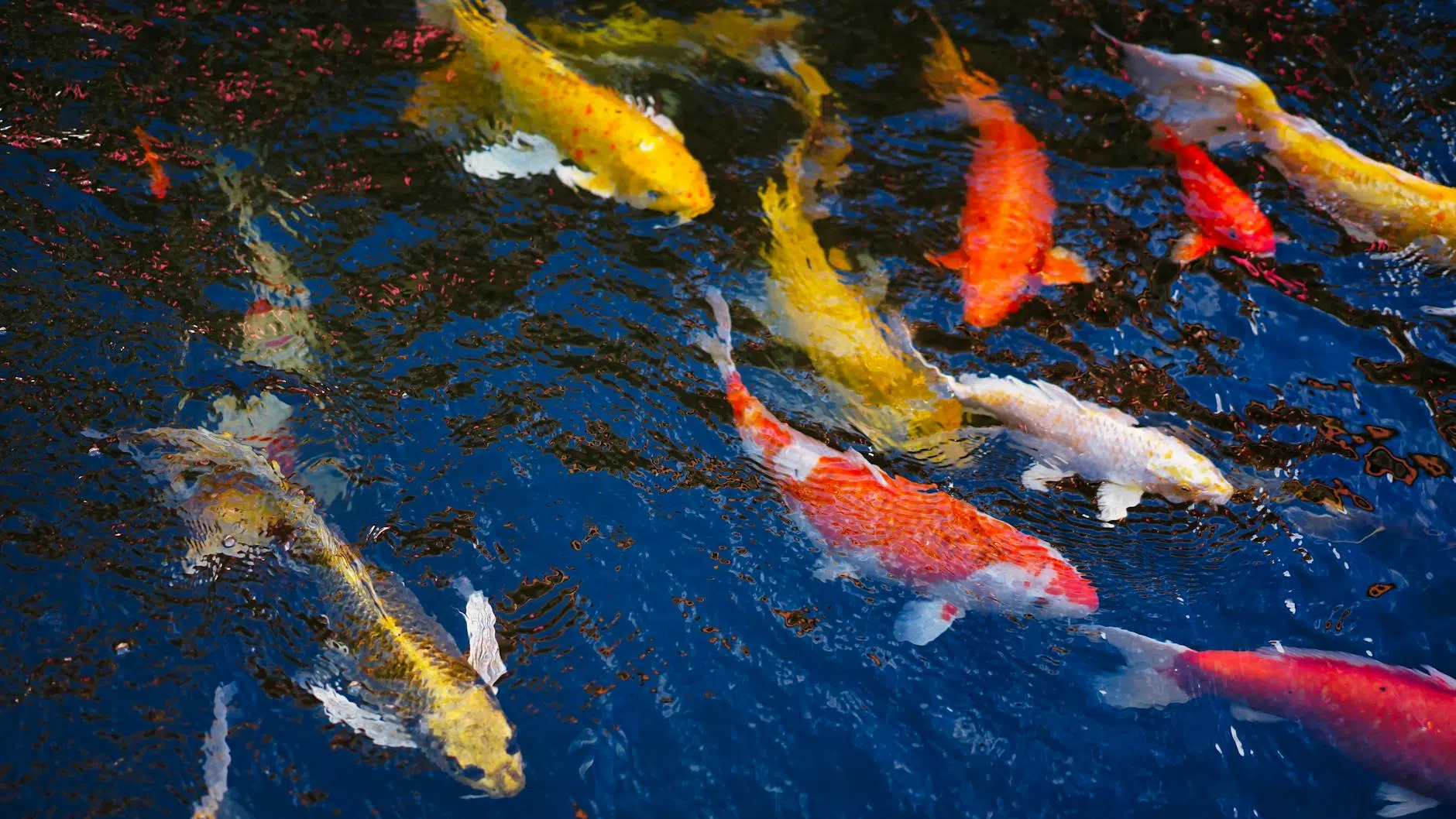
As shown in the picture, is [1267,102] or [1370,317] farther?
[1267,102]

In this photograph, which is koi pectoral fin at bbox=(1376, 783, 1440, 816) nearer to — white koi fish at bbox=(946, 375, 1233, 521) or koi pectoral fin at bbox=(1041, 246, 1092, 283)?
white koi fish at bbox=(946, 375, 1233, 521)

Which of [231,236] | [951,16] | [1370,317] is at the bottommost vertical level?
[231,236]

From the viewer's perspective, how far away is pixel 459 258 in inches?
161

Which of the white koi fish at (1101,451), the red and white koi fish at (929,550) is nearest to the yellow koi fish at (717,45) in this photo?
the white koi fish at (1101,451)

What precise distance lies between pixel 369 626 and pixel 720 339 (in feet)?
5.35

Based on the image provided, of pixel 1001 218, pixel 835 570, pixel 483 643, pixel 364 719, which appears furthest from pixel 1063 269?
pixel 364 719

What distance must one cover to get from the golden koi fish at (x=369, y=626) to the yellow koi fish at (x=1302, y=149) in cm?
381

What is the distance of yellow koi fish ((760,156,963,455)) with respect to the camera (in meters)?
3.69

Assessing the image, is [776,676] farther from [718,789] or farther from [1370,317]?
[1370,317]

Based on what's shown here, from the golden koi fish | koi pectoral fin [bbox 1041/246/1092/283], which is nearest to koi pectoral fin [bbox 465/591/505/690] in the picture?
the golden koi fish

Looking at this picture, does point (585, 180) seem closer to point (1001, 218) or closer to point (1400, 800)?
point (1001, 218)

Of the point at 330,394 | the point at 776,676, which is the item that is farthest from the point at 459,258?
the point at 776,676

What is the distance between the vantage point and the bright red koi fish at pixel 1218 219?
4258 millimetres

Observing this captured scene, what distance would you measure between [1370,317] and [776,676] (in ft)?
9.40
